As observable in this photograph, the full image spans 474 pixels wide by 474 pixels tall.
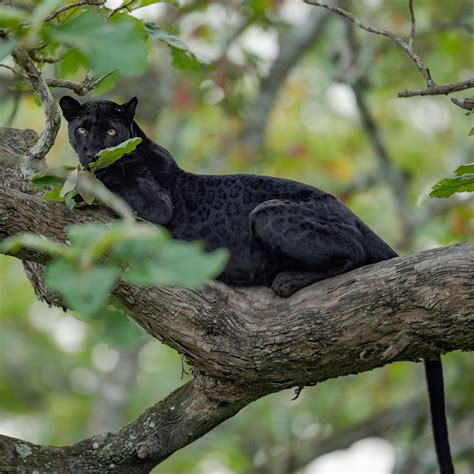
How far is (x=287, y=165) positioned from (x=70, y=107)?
300 inches

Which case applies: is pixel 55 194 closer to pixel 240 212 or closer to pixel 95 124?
Result: pixel 95 124

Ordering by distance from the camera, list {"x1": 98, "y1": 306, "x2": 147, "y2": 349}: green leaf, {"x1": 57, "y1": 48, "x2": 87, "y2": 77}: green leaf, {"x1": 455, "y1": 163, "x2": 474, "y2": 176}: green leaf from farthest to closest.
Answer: {"x1": 57, "y1": 48, "x2": 87, "y2": 77}: green leaf → {"x1": 455, "y1": 163, "x2": 474, "y2": 176}: green leaf → {"x1": 98, "y1": 306, "x2": 147, "y2": 349}: green leaf

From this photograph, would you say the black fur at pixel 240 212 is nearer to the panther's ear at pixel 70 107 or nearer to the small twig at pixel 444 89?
the panther's ear at pixel 70 107

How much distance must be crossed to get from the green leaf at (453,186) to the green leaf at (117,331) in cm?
158

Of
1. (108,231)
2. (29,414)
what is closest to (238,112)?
(29,414)

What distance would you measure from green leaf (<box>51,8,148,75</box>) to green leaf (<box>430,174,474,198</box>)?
5.67 ft

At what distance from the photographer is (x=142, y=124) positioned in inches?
452

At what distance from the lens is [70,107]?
16.7ft

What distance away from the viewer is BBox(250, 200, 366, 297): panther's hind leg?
4.64m

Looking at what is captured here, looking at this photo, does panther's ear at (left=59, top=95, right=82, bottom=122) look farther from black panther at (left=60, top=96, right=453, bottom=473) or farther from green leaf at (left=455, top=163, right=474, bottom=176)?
green leaf at (left=455, top=163, right=474, bottom=176)

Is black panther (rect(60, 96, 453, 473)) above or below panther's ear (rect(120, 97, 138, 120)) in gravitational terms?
below

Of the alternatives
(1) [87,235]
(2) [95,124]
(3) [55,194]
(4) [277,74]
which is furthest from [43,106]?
(4) [277,74]

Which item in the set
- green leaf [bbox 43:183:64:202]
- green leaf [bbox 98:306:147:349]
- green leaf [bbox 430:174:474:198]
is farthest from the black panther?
green leaf [bbox 98:306:147:349]

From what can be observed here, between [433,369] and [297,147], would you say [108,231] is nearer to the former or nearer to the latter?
[433,369]
